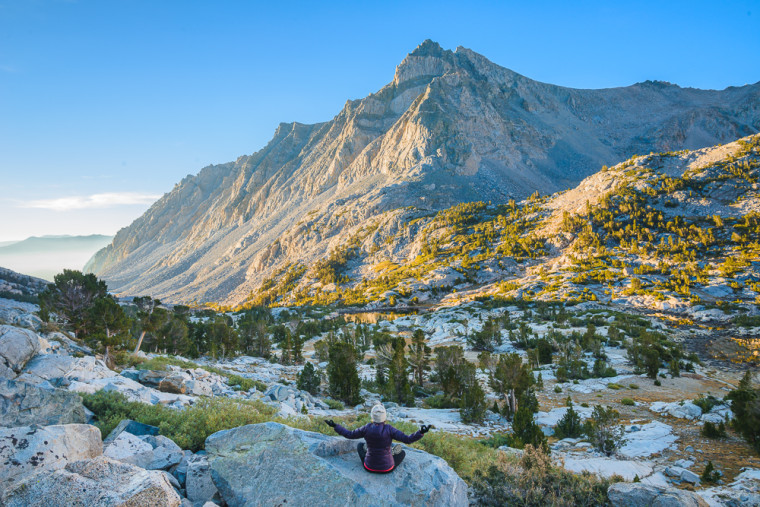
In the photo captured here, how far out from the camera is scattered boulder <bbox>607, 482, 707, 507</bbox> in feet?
20.4

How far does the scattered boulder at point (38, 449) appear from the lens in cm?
444

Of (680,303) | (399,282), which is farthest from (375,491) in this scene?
(399,282)

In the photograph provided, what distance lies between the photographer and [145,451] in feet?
22.1

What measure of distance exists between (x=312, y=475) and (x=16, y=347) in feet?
47.1

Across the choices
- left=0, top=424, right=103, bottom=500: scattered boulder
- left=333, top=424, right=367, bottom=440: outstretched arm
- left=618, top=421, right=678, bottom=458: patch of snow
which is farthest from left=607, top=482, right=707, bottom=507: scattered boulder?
Result: left=0, top=424, right=103, bottom=500: scattered boulder

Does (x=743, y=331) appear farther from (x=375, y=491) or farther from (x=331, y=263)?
(x=331, y=263)

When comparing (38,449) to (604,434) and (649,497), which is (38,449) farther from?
(604,434)

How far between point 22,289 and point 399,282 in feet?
295

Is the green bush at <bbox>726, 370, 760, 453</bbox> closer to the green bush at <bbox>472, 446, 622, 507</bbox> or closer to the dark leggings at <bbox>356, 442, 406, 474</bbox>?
the green bush at <bbox>472, 446, 622, 507</bbox>

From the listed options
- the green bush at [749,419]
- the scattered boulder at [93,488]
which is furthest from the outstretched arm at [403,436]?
the green bush at [749,419]

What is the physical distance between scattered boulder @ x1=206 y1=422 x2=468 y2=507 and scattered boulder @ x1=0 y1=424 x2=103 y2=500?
1964 millimetres

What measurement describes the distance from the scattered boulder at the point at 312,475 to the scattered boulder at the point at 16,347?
11.5 meters

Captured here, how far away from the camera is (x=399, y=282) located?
9181 cm

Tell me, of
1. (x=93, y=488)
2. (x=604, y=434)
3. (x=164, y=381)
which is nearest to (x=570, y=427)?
(x=604, y=434)
